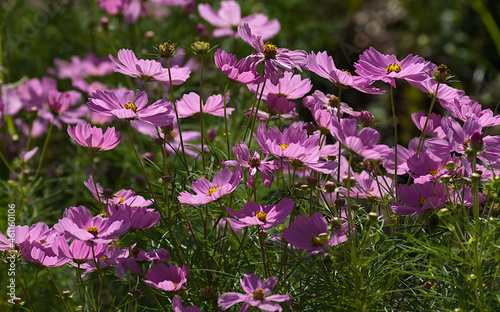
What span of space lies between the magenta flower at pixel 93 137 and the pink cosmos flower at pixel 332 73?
27 centimetres

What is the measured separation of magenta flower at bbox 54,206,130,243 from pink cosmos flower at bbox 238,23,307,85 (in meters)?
0.26

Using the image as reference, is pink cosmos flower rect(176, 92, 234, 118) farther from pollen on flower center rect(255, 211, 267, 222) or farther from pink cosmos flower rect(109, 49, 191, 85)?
pollen on flower center rect(255, 211, 267, 222)

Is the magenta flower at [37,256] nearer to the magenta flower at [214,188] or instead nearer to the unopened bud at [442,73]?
the magenta flower at [214,188]

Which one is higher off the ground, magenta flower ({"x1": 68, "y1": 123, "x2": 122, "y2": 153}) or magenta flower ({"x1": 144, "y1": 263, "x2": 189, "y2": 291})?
magenta flower ({"x1": 68, "y1": 123, "x2": 122, "y2": 153})

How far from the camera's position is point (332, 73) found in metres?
0.77

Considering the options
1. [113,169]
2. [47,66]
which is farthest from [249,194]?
[47,66]

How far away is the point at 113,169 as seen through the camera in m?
2.14

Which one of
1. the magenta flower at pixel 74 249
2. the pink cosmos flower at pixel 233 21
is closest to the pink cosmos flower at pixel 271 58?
the magenta flower at pixel 74 249

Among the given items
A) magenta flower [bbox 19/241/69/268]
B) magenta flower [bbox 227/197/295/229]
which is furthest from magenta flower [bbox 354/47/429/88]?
magenta flower [bbox 19/241/69/268]

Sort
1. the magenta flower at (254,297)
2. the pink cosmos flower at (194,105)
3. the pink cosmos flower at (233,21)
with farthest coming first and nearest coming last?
the pink cosmos flower at (233,21), the pink cosmos flower at (194,105), the magenta flower at (254,297)

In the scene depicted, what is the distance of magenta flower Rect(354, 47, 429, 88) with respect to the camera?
0.77 m

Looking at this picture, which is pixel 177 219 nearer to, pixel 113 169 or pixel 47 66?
pixel 113 169

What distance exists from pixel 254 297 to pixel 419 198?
0.87 feet

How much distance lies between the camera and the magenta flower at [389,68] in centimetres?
77
